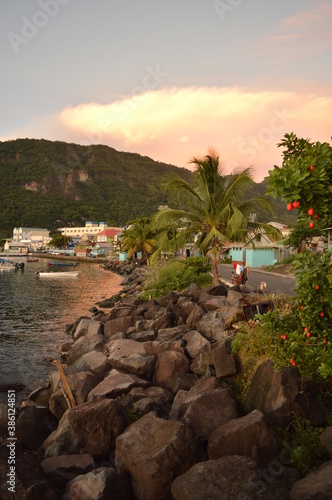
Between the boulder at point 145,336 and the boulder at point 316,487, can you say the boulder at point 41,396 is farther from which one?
the boulder at point 316,487

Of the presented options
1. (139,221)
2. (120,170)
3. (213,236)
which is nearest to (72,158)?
(120,170)

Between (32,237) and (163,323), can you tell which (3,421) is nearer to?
(163,323)

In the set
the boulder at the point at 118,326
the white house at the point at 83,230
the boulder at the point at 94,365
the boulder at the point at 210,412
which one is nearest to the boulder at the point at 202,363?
the boulder at the point at 210,412

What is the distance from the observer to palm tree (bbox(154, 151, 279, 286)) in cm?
2112

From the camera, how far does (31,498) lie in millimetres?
6082


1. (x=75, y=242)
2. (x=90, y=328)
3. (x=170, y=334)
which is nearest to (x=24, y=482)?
(x=170, y=334)

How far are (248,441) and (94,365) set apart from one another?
6705mm

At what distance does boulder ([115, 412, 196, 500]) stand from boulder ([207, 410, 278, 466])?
464 mm

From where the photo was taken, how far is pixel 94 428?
7.74 m

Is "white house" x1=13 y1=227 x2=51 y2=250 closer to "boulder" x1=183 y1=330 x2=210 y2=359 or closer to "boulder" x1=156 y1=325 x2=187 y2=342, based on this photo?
"boulder" x1=156 y1=325 x2=187 y2=342

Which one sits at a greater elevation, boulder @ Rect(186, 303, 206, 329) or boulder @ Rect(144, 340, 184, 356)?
boulder @ Rect(186, 303, 206, 329)

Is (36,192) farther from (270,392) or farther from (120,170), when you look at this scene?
(270,392)

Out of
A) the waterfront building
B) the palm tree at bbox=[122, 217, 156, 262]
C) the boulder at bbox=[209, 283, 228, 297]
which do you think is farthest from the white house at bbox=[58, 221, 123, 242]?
the boulder at bbox=[209, 283, 228, 297]

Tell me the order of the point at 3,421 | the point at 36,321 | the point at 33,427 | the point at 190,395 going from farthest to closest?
the point at 36,321 → the point at 3,421 → the point at 33,427 → the point at 190,395
